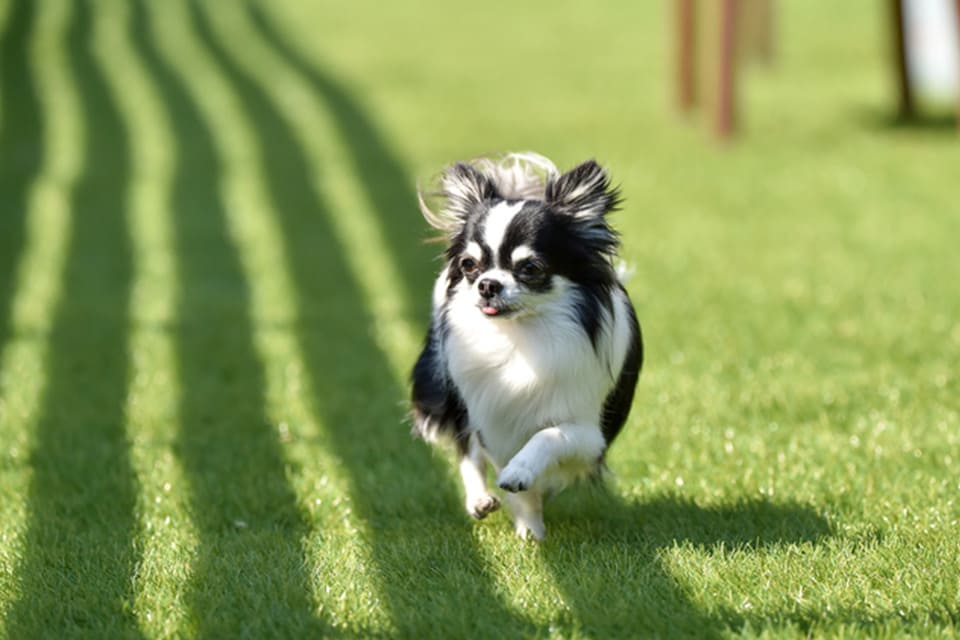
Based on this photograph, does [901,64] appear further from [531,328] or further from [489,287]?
[489,287]

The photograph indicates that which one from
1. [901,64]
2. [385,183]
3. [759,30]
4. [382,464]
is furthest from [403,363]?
[759,30]

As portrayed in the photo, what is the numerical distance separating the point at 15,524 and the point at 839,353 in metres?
3.42

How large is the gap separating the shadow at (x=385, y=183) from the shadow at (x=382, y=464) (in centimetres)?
29

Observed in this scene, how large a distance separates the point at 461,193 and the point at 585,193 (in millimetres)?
346

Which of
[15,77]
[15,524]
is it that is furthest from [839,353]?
[15,77]

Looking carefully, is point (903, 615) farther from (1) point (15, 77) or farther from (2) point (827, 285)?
(1) point (15, 77)

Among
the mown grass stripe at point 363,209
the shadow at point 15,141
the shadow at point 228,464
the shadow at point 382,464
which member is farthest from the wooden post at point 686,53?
the shadow at point 15,141

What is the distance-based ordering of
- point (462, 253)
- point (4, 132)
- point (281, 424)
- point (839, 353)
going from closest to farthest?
point (462, 253)
point (281, 424)
point (839, 353)
point (4, 132)

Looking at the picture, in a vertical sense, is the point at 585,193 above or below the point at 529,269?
above

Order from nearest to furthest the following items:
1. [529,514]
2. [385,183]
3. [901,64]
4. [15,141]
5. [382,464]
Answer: [529,514] < [382,464] < [385,183] < [15,141] < [901,64]

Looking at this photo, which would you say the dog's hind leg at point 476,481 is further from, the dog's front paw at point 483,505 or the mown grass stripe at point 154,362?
the mown grass stripe at point 154,362

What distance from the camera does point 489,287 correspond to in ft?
11.8

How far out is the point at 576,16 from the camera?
60.9 ft

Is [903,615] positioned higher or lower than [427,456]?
higher
